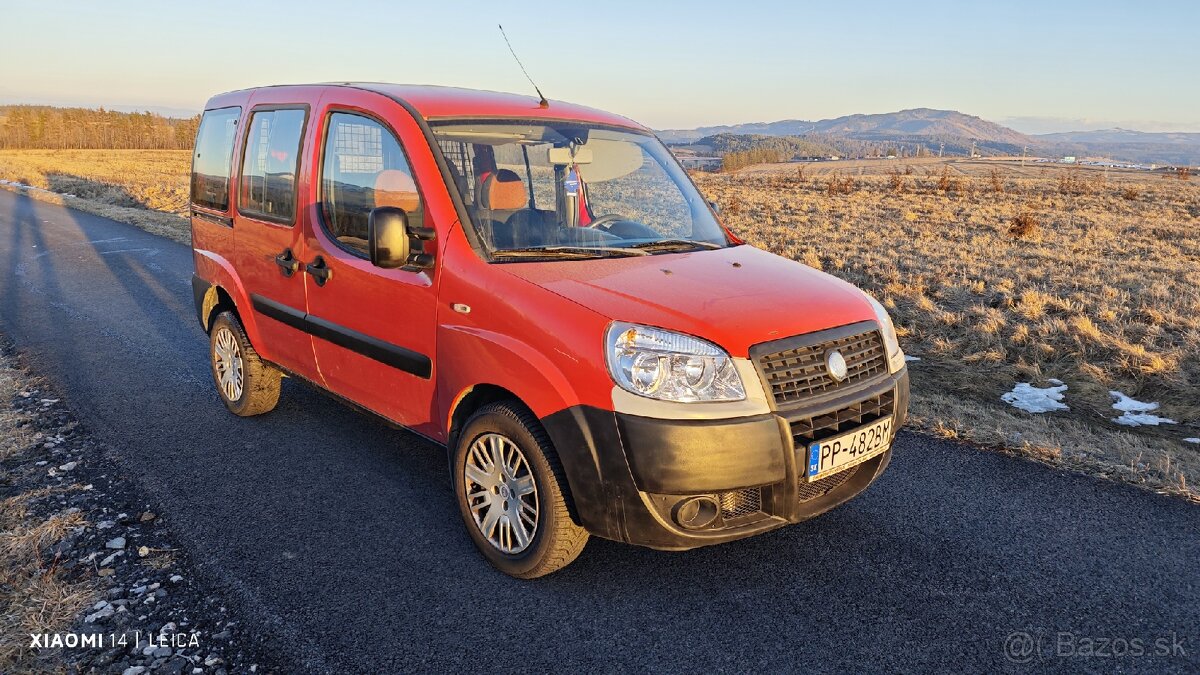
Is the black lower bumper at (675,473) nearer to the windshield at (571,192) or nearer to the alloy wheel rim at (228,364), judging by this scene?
the windshield at (571,192)

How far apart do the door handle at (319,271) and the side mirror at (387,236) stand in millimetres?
886

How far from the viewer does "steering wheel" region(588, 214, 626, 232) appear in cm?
392

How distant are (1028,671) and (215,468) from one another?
4.14 metres

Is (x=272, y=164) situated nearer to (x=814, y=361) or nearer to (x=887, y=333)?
(x=814, y=361)

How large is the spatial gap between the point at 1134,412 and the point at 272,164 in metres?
6.44

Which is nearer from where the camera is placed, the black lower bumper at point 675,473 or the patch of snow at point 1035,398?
the black lower bumper at point 675,473

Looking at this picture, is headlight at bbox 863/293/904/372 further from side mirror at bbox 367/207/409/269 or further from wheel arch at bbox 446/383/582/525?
side mirror at bbox 367/207/409/269

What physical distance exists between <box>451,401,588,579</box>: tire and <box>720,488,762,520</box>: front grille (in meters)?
0.61

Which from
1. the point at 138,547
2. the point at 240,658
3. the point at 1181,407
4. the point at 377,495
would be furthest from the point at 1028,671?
the point at 1181,407

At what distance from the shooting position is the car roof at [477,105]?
388 cm

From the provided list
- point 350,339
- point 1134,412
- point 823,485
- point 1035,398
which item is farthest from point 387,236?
point 1134,412

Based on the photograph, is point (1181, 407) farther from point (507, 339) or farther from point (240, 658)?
point (240, 658)

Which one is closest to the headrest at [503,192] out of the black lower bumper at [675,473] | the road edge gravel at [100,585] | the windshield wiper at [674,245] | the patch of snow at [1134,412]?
the windshield wiper at [674,245]

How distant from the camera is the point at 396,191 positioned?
149 inches
